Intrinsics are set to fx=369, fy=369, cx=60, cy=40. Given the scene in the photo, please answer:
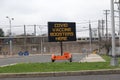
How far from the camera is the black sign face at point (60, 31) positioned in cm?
3128

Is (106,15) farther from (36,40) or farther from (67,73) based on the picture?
(67,73)

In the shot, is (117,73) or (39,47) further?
(39,47)

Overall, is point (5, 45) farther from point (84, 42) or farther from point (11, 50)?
point (84, 42)

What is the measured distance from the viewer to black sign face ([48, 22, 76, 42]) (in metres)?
31.3

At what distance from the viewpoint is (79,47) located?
4299 inches

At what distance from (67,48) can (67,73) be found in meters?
89.4

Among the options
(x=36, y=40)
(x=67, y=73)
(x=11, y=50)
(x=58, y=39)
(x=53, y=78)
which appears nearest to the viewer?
(x=53, y=78)

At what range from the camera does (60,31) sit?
104ft

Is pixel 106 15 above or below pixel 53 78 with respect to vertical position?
above

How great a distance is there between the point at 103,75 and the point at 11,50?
9030 cm

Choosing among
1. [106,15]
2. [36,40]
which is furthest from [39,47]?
[106,15]

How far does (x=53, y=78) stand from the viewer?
16656 millimetres

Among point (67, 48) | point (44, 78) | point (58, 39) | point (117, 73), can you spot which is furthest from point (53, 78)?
point (67, 48)

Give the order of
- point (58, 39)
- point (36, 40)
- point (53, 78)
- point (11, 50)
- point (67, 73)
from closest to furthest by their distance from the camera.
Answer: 1. point (53, 78)
2. point (67, 73)
3. point (58, 39)
4. point (11, 50)
5. point (36, 40)
